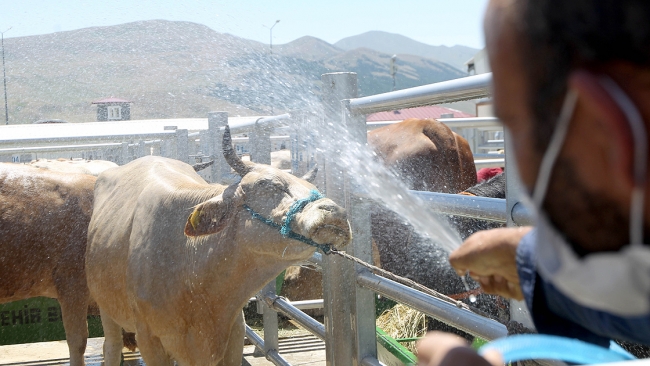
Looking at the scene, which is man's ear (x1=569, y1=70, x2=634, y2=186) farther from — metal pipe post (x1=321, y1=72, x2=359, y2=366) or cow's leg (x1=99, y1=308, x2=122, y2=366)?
cow's leg (x1=99, y1=308, x2=122, y2=366)

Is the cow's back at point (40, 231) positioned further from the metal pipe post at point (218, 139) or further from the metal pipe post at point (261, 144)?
the metal pipe post at point (261, 144)

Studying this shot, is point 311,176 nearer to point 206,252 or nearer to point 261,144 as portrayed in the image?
point 206,252

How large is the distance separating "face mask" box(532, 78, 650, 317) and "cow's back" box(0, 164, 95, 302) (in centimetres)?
579

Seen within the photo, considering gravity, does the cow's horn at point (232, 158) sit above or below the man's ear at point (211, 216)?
above

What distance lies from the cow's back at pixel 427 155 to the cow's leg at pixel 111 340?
2557 mm

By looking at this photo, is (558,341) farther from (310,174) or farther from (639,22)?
(310,174)

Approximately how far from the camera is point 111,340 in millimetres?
5168

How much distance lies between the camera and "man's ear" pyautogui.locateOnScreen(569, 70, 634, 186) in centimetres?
48

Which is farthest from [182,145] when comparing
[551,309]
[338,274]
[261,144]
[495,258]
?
[551,309]

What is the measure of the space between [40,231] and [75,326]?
0.92m

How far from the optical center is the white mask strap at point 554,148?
1.70 ft

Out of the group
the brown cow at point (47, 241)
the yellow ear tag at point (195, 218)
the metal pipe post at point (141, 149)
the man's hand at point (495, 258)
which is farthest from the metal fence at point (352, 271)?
the metal pipe post at point (141, 149)

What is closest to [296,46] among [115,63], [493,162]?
[115,63]

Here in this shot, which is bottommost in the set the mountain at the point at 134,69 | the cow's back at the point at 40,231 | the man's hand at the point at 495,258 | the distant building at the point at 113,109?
the cow's back at the point at 40,231
